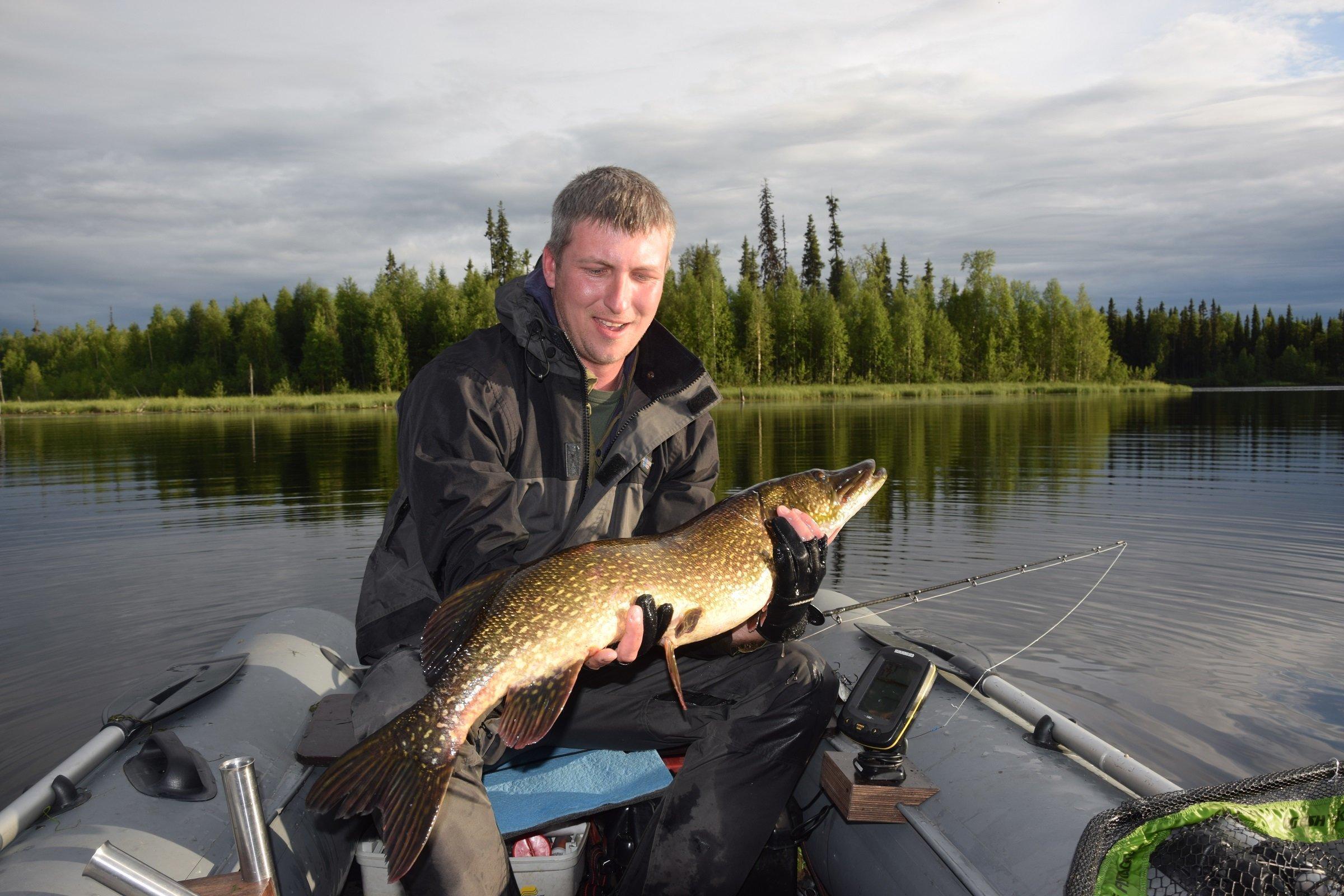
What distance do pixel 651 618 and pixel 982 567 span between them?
711cm

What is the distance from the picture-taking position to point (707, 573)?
2902 mm

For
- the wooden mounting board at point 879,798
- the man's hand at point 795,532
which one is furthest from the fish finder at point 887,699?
the man's hand at point 795,532

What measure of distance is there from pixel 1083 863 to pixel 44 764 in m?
5.80

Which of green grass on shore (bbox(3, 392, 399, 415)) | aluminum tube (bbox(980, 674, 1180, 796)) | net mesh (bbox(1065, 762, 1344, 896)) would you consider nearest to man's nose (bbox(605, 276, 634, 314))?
aluminum tube (bbox(980, 674, 1180, 796))

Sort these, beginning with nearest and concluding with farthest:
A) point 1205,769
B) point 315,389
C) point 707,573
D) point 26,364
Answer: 1. point 707,573
2. point 1205,769
3. point 315,389
4. point 26,364

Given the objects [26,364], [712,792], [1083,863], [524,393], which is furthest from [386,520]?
[26,364]

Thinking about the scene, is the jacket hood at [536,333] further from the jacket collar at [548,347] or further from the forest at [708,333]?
the forest at [708,333]

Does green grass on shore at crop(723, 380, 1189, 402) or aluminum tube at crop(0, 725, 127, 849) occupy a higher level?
green grass on shore at crop(723, 380, 1189, 402)

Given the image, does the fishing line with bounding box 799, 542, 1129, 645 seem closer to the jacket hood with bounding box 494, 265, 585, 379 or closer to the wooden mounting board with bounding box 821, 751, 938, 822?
the wooden mounting board with bounding box 821, 751, 938, 822

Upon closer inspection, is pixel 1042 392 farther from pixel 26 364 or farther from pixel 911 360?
pixel 26 364

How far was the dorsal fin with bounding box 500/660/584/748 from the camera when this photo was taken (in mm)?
2498

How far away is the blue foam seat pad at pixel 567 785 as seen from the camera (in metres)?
2.93

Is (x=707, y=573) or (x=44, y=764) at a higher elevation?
(x=707, y=573)

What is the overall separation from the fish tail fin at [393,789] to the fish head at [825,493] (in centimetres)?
145
